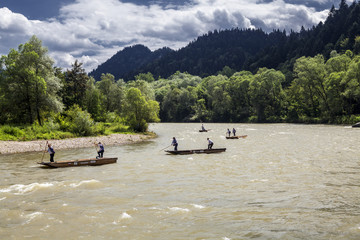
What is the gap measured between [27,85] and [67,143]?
1398 centimetres

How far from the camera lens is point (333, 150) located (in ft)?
106

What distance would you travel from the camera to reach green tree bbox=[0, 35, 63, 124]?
1945 inches

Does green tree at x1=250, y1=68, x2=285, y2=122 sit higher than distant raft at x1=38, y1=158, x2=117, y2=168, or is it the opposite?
green tree at x1=250, y1=68, x2=285, y2=122

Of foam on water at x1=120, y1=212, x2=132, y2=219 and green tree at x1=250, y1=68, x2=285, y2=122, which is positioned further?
green tree at x1=250, y1=68, x2=285, y2=122

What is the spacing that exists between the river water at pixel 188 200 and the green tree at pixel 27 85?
25.5 metres

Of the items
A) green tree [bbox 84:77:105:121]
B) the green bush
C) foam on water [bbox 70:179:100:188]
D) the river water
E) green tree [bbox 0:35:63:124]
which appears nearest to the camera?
the river water

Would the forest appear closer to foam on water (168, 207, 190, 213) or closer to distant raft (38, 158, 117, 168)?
distant raft (38, 158, 117, 168)

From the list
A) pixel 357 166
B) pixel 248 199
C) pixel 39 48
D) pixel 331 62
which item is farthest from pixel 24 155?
pixel 331 62

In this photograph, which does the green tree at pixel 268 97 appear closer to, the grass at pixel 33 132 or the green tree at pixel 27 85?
the grass at pixel 33 132

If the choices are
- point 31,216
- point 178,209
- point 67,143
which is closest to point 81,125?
point 67,143

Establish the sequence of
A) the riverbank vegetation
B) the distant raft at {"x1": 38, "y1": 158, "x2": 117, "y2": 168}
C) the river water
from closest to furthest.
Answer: the river water
the distant raft at {"x1": 38, "y1": 158, "x2": 117, "y2": 168}
the riverbank vegetation

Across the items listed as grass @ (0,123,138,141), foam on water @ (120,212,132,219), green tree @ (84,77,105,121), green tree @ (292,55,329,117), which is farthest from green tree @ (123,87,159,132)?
green tree @ (292,55,329,117)

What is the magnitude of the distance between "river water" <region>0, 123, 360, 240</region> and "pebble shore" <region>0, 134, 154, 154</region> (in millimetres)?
12126

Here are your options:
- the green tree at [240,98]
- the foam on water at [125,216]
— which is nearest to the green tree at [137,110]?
the foam on water at [125,216]
